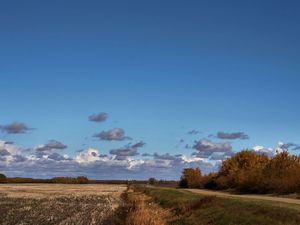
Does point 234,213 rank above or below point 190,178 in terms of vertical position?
below

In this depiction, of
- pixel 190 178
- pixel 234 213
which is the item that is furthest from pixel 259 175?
pixel 190 178

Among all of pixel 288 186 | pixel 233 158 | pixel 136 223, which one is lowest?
pixel 136 223

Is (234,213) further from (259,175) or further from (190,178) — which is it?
(190,178)

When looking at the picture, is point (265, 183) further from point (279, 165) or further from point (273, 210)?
point (273, 210)

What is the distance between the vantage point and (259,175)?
8969 centimetres

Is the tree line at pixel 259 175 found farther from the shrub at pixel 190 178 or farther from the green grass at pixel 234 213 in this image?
the green grass at pixel 234 213

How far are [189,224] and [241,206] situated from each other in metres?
5.22

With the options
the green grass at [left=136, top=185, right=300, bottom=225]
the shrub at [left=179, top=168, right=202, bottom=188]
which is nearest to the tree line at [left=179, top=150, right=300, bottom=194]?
the shrub at [left=179, top=168, right=202, bottom=188]

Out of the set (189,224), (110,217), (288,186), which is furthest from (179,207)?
(288,186)

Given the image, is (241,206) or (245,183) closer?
(241,206)

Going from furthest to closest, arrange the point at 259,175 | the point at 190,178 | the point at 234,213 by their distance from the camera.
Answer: the point at 190,178 → the point at 259,175 → the point at 234,213

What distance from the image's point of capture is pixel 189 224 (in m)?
38.5

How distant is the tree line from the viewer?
7581 centimetres

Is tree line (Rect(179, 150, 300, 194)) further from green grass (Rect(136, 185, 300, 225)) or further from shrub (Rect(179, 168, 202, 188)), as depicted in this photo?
green grass (Rect(136, 185, 300, 225))
